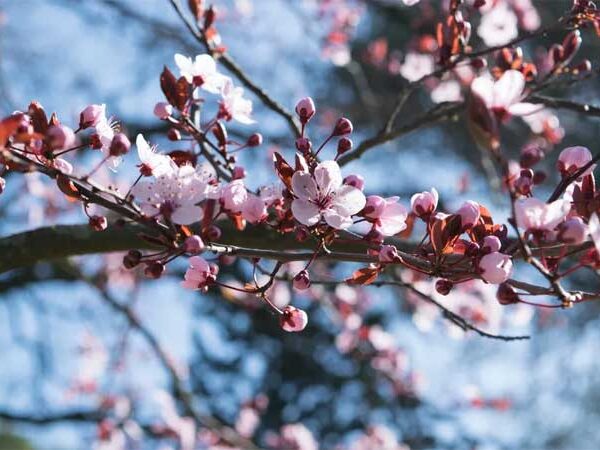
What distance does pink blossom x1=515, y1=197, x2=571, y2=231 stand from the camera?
99 cm

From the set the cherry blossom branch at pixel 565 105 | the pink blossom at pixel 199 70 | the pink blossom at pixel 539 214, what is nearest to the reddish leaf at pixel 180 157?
the pink blossom at pixel 199 70

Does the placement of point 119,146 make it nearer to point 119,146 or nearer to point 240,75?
point 119,146

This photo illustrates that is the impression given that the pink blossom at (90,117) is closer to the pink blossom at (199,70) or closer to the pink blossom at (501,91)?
the pink blossom at (199,70)

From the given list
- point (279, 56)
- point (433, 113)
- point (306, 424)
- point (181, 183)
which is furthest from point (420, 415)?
point (181, 183)

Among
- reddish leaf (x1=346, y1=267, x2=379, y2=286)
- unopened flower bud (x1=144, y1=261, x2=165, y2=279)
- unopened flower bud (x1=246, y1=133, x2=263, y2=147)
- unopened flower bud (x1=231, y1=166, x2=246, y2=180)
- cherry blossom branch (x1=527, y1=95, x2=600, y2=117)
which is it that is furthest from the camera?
cherry blossom branch (x1=527, y1=95, x2=600, y2=117)

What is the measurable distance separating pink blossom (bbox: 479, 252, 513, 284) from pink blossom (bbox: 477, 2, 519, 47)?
1754mm

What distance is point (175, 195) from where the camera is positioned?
1.10m

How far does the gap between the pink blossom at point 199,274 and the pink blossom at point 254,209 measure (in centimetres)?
11

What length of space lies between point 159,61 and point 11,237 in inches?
186

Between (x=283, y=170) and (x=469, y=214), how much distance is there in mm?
303

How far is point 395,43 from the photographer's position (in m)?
7.69

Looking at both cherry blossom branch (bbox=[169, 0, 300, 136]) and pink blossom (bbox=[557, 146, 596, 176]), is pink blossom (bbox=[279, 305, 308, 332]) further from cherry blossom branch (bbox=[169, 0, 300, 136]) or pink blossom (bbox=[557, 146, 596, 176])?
cherry blossom branch (bbox=[169, 0, 300, 136])

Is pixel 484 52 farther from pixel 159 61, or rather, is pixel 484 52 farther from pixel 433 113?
pixel 159 61

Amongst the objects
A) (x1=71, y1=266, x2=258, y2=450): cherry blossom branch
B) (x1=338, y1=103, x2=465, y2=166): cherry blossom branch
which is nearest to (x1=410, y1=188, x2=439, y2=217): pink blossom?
(x1=338, y1=103, x2=465, y2=166): cherry blossom branch
